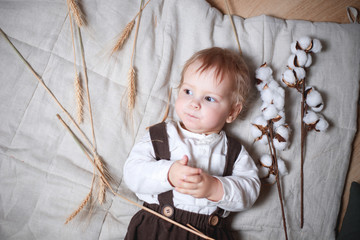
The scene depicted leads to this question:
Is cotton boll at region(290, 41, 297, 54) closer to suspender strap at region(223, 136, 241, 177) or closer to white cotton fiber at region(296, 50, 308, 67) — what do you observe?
white cotton fiber at region(296, 50, 308, 67)

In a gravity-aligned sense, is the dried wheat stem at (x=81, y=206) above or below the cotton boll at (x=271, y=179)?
below

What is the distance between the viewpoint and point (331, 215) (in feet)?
4.25

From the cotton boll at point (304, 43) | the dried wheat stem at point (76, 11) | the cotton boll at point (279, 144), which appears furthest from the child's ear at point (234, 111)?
the dried wheat stem at point (76, 11)

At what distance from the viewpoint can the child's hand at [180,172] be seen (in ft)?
2.89

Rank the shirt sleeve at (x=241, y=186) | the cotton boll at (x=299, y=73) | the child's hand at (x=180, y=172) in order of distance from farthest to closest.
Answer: the cotton boll at (x=299, y=73)
the shirt sleeve at (x=241, y=186)
the child's hand at (x=180, y=172)

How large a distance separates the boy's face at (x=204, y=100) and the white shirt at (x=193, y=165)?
81mm

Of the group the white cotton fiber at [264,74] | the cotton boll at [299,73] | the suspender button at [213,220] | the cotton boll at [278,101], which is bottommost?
the suspender button at [213,220]

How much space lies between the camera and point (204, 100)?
1.07 metres

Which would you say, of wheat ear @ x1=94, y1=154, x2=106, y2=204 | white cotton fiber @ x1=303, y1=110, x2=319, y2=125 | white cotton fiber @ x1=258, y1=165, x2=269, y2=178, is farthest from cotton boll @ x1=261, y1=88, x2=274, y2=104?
A: wheat ear @ x1=94, y1=154, x2=106, y2=204

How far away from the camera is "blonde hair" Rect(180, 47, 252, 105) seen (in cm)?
108

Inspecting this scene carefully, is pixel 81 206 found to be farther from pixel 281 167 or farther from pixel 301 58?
pixel 301 58

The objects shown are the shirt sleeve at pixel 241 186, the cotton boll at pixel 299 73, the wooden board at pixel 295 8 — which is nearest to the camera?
the shirt sleeve at pixel 241 186

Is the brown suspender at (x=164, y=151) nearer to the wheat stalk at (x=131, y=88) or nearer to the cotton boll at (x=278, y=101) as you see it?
the wheat stalk at (x=131, y=88)

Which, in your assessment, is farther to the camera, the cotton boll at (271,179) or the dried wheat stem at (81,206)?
the cotton boll at (271,179)
